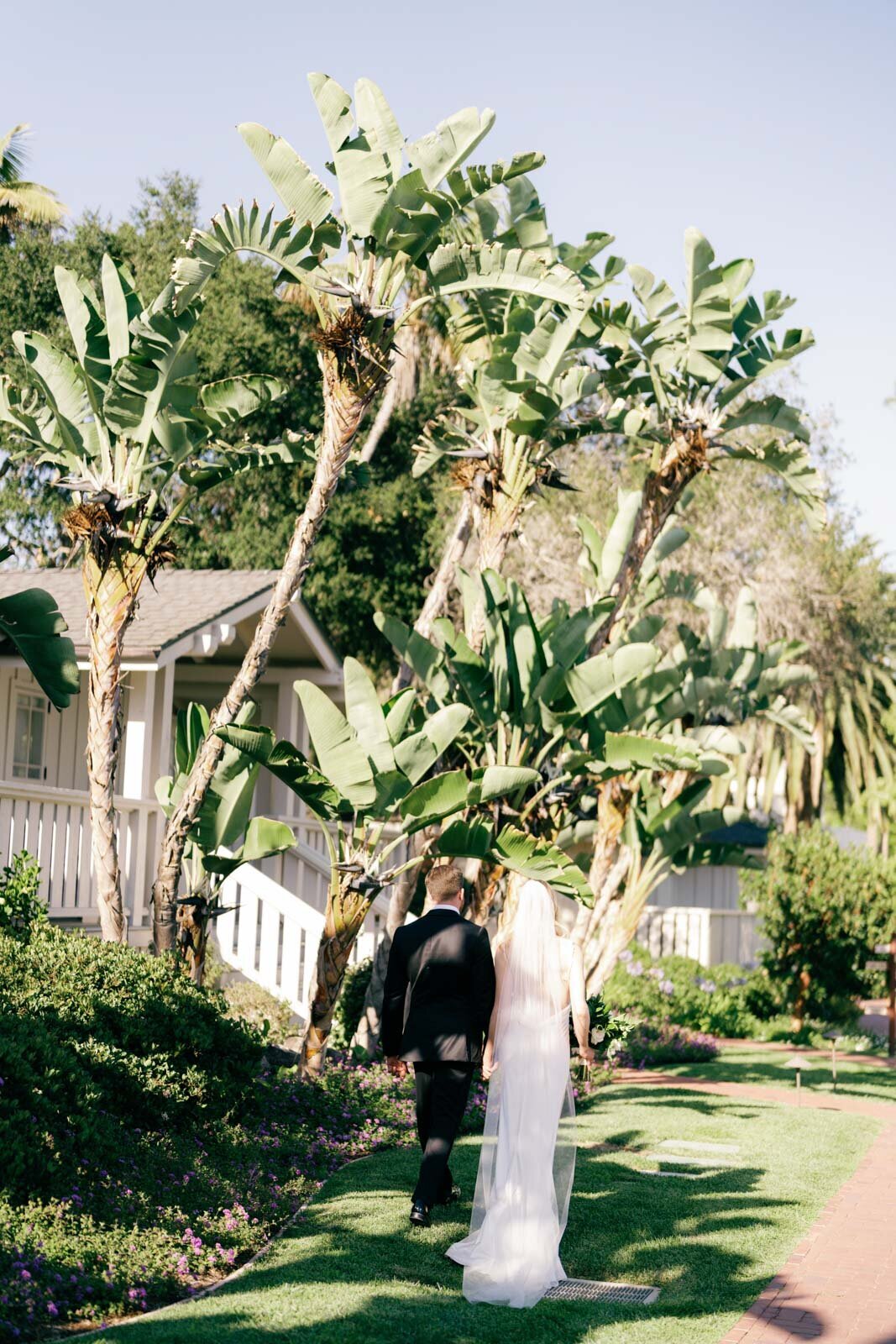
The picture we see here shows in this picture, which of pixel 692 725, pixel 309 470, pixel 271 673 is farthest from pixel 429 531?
pixel 692 725

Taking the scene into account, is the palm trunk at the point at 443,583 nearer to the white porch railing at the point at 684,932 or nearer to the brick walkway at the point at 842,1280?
the brick walkway at the point at 842,1280

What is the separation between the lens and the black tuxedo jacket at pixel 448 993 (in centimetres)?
778

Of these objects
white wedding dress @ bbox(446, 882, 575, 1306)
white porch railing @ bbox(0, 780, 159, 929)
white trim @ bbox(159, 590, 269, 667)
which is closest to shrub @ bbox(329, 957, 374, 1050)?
white porch railing @ bbox(0, 780, 159, 929)

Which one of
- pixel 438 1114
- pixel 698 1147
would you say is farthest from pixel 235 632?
pixel 438 1114

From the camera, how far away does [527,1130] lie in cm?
721

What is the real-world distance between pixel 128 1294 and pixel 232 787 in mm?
5230

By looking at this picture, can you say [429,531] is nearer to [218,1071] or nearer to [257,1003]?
[257,1003]

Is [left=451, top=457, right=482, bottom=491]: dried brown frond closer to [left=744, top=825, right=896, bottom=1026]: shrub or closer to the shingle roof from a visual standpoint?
the shingle roof

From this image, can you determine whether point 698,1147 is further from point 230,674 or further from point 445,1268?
point 230,674

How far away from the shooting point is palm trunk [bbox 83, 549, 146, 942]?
10.4 m

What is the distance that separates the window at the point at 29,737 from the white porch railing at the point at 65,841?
4.13 meters

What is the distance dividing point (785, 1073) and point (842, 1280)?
9081 mm

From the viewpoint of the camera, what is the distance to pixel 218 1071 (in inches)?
344

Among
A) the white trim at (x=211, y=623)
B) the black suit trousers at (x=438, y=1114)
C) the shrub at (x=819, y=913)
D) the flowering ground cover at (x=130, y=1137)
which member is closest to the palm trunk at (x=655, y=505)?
the white trim at (x=211, y=623)
